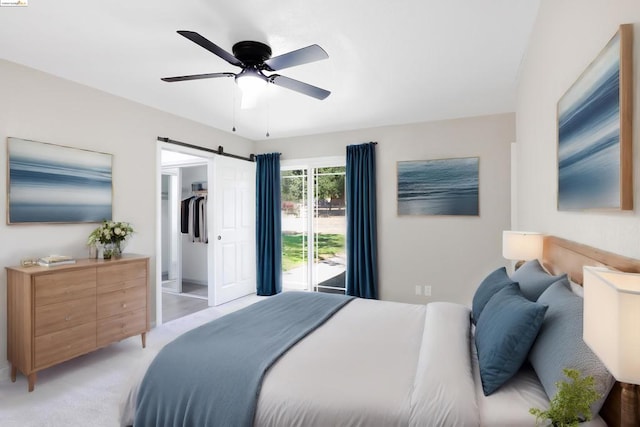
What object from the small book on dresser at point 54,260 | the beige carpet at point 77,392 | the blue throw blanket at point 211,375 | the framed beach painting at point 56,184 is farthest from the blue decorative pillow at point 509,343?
the framed beach painting at point 56,184

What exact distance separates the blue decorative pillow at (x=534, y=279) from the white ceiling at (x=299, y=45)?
5.31 feet

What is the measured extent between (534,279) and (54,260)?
11.5 feet

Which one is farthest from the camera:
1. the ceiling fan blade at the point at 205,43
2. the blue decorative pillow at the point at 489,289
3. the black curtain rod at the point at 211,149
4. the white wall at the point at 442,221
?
the white wall at the point at 442,221

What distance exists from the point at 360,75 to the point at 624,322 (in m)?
2.75

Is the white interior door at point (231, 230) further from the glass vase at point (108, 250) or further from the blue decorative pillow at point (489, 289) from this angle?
the blue decorative pillow at point (489, 289)

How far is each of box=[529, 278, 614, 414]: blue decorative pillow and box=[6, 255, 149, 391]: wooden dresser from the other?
321 centimetres

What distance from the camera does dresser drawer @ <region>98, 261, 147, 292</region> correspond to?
9.46ft

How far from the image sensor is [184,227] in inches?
228

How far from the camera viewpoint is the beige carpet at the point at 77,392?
2.11 meters

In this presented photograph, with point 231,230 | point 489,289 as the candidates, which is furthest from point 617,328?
point 231,230

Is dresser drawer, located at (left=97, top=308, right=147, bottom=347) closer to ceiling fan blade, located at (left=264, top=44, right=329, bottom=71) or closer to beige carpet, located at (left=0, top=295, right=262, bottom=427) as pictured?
beige carpet, located at (left=0, top=295, right=262, bottom=427)

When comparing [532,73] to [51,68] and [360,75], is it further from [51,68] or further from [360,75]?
[51,68]

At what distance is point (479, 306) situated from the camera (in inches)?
77.8

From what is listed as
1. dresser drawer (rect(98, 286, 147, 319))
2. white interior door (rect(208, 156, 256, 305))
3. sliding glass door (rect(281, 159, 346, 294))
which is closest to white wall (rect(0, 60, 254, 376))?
dresser drawer (rect(98, 286, 147, 319))
